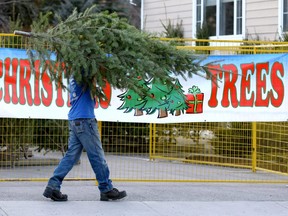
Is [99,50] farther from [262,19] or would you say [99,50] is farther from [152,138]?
[262,19]

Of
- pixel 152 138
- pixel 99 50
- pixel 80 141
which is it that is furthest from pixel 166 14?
pixel 99 50

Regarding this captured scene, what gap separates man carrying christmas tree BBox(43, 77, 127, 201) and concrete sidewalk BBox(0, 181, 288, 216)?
0.77 ft

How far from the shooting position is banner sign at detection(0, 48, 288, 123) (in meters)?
9.96

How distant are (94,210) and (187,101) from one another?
2.79 m

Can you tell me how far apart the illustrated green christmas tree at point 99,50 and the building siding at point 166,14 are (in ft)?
30.1

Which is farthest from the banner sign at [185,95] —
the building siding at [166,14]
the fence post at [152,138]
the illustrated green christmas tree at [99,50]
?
the building siding at [166,14]

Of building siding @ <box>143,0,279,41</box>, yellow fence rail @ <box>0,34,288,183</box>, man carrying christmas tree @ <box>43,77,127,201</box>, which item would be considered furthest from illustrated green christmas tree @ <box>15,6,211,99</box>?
building siding @ <box>143,0,279,41</box>

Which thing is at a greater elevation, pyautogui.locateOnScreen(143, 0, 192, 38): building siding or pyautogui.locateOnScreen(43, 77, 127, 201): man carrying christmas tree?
pyautogui.locateOnScreen(143, 0, 192, 38): building siding

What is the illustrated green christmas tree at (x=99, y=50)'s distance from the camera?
7.77 m

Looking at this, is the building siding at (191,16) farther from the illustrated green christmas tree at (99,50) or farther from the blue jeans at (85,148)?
the illustrated green christmas tree at (99,50)

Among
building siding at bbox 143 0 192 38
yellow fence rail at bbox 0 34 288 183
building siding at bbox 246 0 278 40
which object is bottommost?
yellow fence rail at bbox 0 34 288 183

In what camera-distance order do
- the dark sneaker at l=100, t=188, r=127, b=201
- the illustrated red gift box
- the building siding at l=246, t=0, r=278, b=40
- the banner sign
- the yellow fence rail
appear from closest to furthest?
1. the dark sneaker at l=100, t=188, r=127, b=201
2. the banner sign
3. the illustrated red gift box
4. the yellow fence rail
5. the building siding at l=246, t=0, r=278, b=40

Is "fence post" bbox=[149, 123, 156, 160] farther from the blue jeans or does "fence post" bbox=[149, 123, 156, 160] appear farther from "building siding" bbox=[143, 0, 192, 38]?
"building siding" bbox=[143, 0, 192, 38]

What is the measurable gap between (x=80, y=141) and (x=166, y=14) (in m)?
10.3
